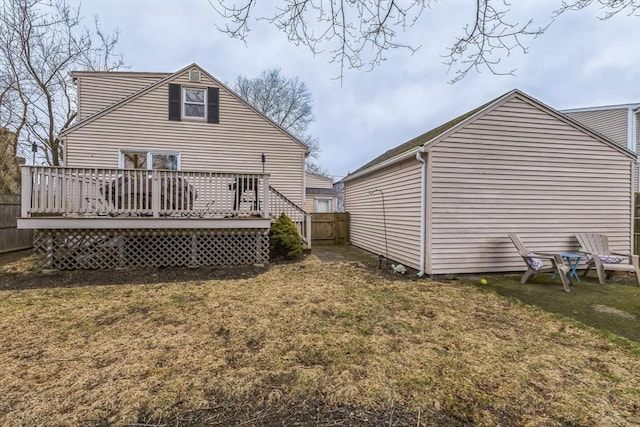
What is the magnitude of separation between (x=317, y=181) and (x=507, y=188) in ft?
59.9

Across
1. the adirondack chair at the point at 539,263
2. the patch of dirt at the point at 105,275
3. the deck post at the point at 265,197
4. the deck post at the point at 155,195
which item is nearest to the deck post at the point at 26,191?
the patch of dirt at the point at 105,275

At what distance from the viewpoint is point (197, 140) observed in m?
9.98

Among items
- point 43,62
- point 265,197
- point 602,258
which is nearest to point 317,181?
point 43,62

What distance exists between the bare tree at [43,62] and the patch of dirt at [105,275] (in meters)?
11.0

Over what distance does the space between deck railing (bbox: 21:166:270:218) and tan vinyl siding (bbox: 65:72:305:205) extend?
9.69 feet

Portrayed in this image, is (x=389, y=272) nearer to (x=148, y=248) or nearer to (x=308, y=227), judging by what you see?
(x=308, y=227)

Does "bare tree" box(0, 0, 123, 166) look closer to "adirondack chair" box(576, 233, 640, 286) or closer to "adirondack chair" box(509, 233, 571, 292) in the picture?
"adirondack chair" box(509, 233, 571, 292)

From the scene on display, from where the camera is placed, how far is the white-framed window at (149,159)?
9650 millimetres

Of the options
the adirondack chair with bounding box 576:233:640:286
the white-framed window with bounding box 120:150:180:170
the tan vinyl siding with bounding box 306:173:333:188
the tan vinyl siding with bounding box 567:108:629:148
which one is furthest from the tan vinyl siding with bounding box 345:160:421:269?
the tan vinyl siding with bounding box 306:173:333:188

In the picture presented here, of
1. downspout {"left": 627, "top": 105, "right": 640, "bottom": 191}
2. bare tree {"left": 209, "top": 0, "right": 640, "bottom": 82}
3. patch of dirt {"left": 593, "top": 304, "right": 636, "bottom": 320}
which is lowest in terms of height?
patch of dirt {"left": 593, "top": 304, "right": 636, "bottom": 320}

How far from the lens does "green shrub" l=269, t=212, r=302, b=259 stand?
789 centimetres

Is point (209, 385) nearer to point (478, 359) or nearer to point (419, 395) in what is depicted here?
point (419, 395)

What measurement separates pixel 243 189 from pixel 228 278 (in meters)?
2.09

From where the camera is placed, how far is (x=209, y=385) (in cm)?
247
